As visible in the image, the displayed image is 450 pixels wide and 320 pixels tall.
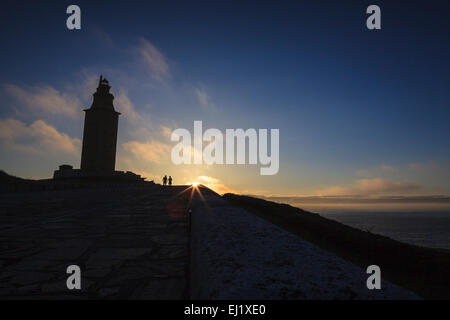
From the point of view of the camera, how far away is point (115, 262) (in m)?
2.56

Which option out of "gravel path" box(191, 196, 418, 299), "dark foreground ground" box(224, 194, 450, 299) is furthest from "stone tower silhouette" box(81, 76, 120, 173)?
"gravel path" box(191, 196, 418, 299)

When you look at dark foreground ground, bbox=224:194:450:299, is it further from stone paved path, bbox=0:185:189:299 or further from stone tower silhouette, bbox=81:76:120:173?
stone tower silhouette, bbox=81:76:120:173

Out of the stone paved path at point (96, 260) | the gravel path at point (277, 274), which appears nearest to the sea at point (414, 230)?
the stone paved path at point (96, 260)

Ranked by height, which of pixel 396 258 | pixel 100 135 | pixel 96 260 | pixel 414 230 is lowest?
pixel 414 230

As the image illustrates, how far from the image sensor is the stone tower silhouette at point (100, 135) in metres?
37.2

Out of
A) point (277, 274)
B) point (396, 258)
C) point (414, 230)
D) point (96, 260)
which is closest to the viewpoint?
point (277, 274)

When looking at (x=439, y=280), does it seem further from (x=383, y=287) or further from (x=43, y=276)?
(x=43, y=276)

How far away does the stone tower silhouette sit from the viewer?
122 feet

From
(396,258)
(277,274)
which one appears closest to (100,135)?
(396,258)

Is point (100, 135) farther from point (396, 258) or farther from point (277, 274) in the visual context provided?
point (277, 274)

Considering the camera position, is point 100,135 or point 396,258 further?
point 100,135

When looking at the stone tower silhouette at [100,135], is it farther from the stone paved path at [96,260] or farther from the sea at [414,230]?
the stone paved path at [96,260]

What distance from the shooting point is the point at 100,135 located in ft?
124

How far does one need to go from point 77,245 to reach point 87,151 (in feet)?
127
